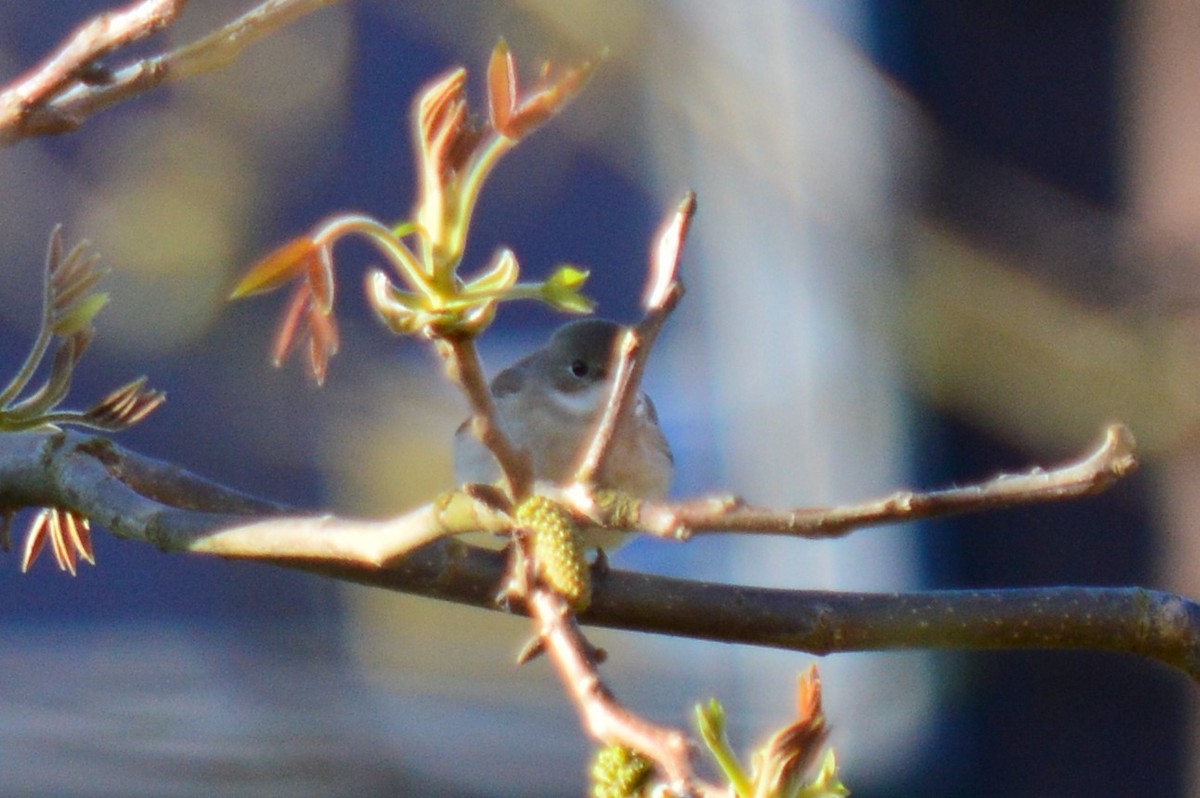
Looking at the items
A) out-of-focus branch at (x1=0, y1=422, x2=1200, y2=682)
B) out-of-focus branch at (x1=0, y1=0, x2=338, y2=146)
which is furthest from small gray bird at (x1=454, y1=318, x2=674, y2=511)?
out-of-focus branch at (x1=0, y1=0, x2=338, y2=146)

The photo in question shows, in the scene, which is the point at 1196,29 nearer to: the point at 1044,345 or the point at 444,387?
the point at 1044,345

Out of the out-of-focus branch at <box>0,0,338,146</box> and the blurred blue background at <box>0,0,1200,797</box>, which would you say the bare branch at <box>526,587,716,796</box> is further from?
the blurred blue background at <box>0,0,1200,797</box>

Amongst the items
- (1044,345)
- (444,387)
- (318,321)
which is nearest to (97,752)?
(444,387)

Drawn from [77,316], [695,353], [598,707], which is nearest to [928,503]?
[598,707]

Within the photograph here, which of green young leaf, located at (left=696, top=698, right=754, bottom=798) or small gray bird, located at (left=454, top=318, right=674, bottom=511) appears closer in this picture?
green young leaf, located at (left=696, top=698, right=754, bottom=798)

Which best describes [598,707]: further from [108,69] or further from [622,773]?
[108,69]

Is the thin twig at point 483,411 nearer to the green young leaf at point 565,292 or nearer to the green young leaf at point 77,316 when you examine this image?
the green young leaf at point 565,292
